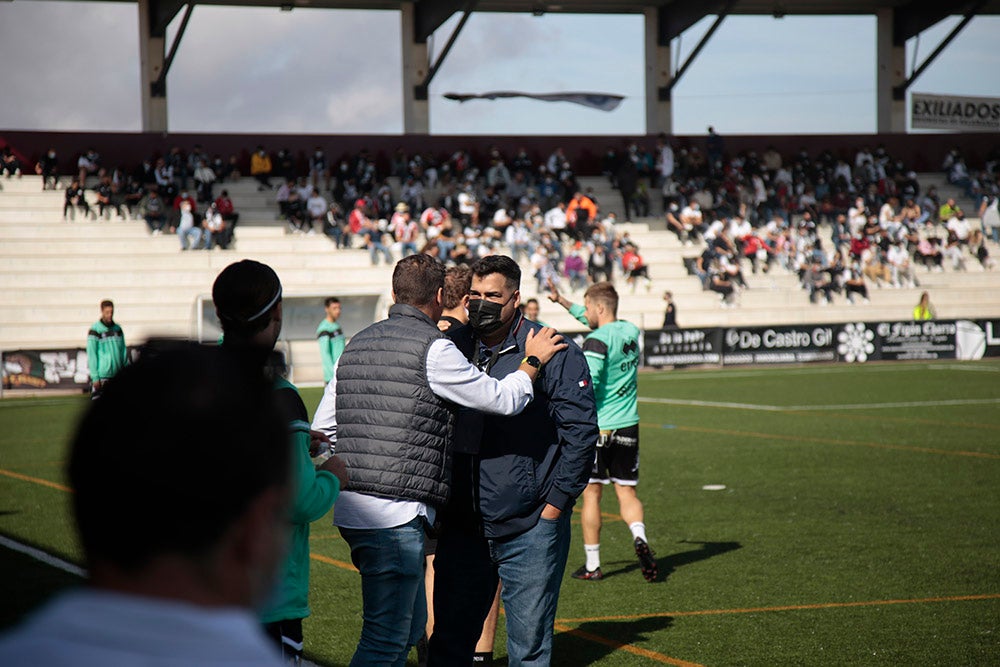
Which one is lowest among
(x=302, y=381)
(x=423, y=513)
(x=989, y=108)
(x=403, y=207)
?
(x=302, y=381)

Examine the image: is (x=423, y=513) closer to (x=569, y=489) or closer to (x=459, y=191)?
(x=569, y=489)

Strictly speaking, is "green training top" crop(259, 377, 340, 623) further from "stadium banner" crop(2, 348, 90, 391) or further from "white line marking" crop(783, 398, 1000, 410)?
"stadium banner" crop(2, 348, 90, 391)

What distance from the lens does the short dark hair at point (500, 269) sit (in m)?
5.23

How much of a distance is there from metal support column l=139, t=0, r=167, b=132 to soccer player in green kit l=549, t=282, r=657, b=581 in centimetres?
3383

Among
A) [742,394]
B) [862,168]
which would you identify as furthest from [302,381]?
[862,168]

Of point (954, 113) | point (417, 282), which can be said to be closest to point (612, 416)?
point (417, 282)

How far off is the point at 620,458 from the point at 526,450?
383 centimetres

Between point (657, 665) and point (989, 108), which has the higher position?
point (989, 108)

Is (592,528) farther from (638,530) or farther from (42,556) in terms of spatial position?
(42,556)

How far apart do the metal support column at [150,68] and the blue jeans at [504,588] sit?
37.3 m

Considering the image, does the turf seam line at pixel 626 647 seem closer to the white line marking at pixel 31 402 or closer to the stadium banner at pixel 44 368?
the white line marking at pixel 31 402

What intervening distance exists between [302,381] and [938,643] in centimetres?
2654

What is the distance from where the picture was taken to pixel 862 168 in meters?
43.3

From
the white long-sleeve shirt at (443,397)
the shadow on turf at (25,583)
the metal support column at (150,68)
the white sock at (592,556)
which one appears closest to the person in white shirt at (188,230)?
the metal support column at (150,68)
